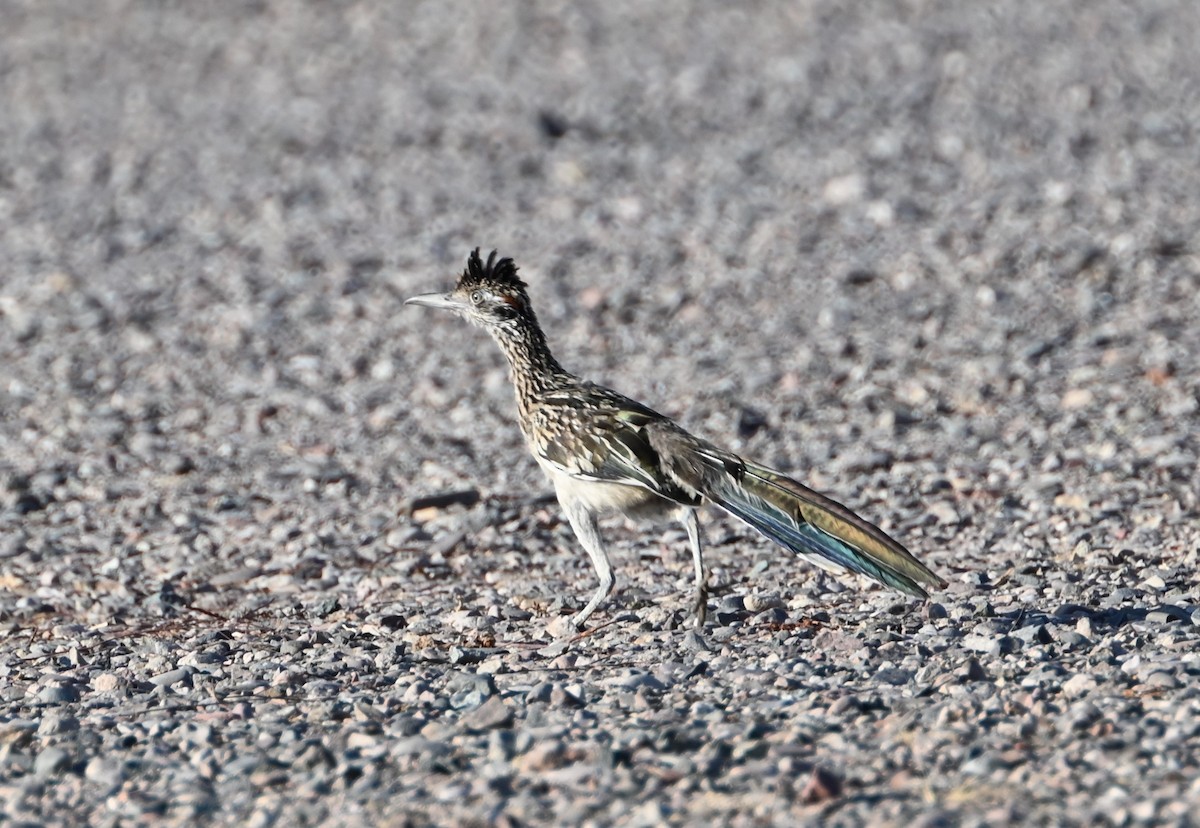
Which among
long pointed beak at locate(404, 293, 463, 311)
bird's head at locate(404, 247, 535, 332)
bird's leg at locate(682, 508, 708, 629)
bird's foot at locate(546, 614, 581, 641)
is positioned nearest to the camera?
bird's leg at locate(682, 508, 708, 629)

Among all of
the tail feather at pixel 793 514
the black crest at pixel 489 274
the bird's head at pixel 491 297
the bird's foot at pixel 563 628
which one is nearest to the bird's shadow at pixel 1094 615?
the tail feather at pixel 793 514

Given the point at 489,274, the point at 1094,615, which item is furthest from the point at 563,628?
the point at 1094,615

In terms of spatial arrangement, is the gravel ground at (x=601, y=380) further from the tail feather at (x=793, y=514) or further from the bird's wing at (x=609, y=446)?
the bird's wing at (x=609, y=446)

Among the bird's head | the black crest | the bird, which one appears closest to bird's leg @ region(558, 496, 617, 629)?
the bird

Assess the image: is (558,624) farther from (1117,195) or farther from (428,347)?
(1117,195)

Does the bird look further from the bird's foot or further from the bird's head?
the bird's head

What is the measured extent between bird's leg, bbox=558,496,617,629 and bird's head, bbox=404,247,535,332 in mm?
1073

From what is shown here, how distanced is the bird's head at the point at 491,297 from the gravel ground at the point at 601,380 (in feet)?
4.14

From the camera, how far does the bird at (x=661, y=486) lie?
22.6ft

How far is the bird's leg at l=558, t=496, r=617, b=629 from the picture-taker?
7.47m

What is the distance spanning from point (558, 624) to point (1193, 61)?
12386 millimetres

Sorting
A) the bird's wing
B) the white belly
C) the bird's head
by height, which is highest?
the bird's head

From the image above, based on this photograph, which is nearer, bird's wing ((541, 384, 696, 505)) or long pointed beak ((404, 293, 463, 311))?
bird's wing ((541, 384, 696, 505))

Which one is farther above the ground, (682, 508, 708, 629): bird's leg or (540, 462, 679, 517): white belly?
(540, 462, 679, 517): white belly
